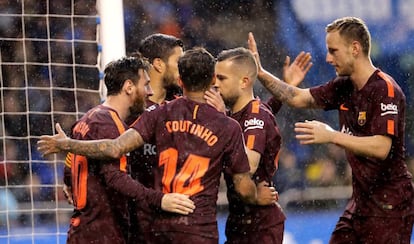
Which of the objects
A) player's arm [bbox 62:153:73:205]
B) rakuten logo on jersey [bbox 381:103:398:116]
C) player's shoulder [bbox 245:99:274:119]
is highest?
player's shoulder [bbox 245:99:274:119]

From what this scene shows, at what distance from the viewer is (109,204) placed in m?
5.98

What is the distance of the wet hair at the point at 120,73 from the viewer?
6.14 m

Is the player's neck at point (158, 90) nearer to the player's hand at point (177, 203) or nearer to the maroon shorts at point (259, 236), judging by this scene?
the maroon shorts at point (259, 236)

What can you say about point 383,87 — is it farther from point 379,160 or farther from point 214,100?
point 214,100

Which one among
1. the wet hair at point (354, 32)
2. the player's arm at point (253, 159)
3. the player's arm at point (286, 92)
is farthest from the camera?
the player's arm at point (286, 92)

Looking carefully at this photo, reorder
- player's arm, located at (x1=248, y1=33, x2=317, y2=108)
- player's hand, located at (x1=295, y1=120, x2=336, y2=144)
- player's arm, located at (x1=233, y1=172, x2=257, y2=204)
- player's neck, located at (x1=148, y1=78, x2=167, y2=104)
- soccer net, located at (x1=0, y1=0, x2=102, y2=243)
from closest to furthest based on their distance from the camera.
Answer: player's arm, located at (x1=233, y1=172, x2=257, y2=204), player's hand, located at (x1=295, y1=120, x2=336, y2=144), player's neck, located at (x1=148, y1=78, x2=167, y2=104), player's arm, located at (x1=248, y1=33, x2=317, y2=108), soccer net, located at (x1=0, y1=0, x2=102, y2=243)

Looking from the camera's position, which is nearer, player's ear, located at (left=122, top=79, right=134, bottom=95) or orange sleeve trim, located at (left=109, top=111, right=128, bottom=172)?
orange sleeve trim, located at (left=109, top=111, right=128, bottom=172)

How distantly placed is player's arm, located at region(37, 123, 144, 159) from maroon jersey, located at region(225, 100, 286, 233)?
31.2 inches

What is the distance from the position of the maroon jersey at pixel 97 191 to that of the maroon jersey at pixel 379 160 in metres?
1.52

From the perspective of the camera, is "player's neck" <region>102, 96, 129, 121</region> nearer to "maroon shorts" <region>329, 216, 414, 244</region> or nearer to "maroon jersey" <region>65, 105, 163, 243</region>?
"maroon jersey" <region>65, 105, 163, 243</region>

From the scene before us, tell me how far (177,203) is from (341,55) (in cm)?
161

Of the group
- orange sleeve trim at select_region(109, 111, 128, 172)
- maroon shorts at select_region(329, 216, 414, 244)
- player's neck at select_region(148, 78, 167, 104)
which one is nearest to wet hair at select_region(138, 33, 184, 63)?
player's neck at select_region(148, 78, 167, 104)

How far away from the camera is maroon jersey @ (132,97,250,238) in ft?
18.6

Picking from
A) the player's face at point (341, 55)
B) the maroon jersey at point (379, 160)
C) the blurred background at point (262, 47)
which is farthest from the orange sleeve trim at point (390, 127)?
the blurred background at point (262, 47)
